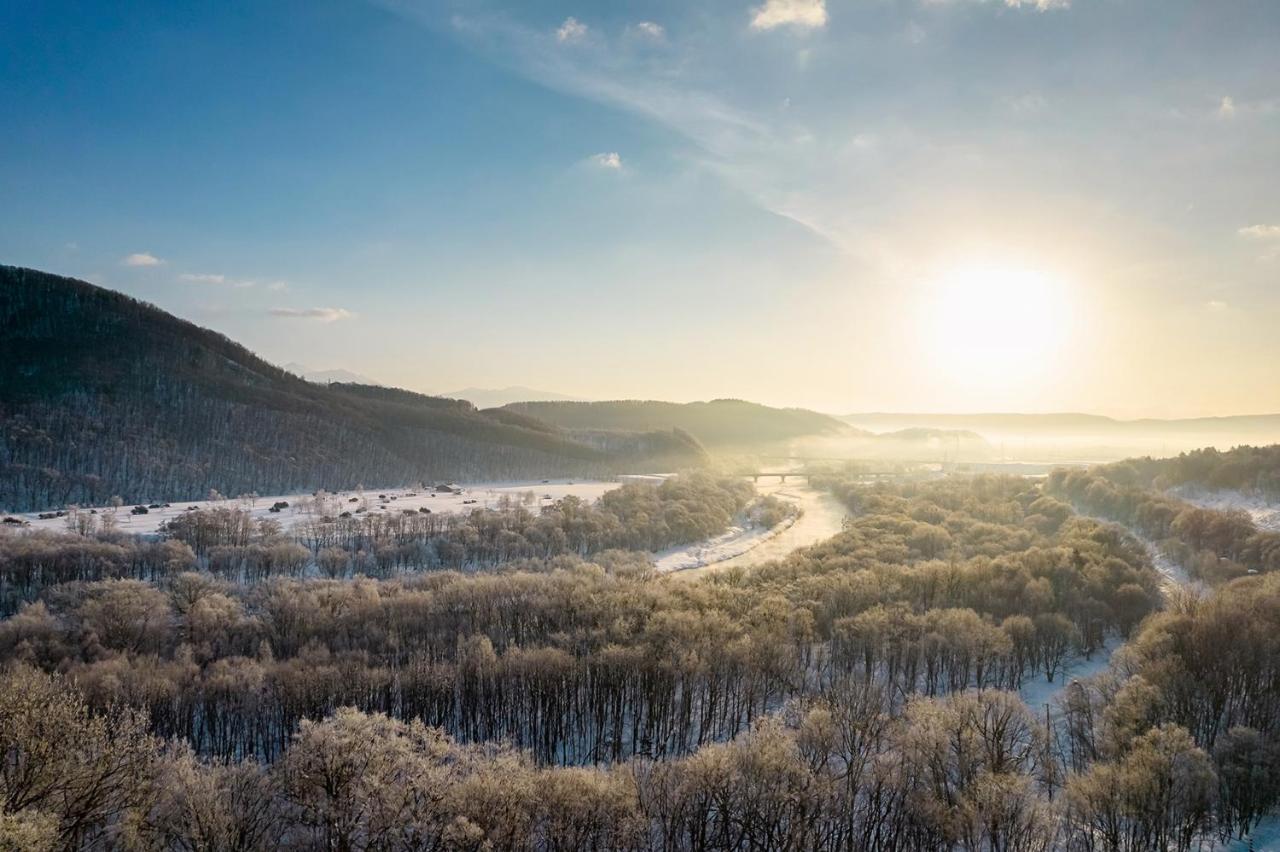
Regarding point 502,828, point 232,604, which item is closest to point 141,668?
point 232,604

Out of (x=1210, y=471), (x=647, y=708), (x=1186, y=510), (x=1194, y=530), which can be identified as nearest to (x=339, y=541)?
(x=647, y=708)

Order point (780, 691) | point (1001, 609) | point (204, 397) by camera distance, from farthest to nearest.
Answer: point (204, 397), point (1001, 609), point (780, 691)

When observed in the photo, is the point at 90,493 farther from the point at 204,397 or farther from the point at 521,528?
the point at 521,528

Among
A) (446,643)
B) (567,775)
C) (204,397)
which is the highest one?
(204,397)

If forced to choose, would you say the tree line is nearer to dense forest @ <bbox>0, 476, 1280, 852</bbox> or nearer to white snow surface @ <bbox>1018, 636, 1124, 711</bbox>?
dense forest @ <bbox>0, 476, 1280, 852</bbox>

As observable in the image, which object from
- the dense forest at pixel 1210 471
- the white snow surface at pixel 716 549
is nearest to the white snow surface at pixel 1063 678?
the white snow surface at pixel 716 549

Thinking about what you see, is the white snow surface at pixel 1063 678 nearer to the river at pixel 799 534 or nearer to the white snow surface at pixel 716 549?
the river at pixel 799 534
